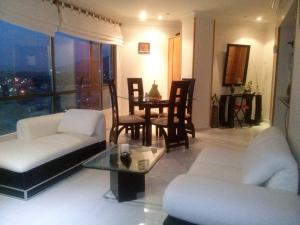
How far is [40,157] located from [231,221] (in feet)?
6.45

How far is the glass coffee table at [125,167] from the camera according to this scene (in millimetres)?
2420

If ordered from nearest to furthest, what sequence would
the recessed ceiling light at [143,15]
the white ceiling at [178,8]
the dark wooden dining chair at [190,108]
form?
the white ceiling at [178,8], the dark wooden dining chair at [190,108], the recessed ceiling light at [143,15]

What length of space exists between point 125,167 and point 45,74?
2679mm

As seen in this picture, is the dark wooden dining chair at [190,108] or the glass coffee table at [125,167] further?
the dark wooden dining chair at [190,108]

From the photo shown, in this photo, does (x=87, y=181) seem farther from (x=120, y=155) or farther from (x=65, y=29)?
(x=65, y=29)

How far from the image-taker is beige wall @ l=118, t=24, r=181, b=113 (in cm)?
614

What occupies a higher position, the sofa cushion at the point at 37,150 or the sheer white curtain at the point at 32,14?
the sheer white curtain at the point at 32,14

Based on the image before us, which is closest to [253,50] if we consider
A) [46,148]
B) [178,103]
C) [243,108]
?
[243,108]

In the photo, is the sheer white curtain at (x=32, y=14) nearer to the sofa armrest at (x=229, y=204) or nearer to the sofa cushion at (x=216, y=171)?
the sofa cushion at (x=216, y=171)

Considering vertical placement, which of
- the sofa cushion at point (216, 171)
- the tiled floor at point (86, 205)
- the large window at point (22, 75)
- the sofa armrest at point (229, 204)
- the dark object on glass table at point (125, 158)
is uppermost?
the large window at point (22, 75)

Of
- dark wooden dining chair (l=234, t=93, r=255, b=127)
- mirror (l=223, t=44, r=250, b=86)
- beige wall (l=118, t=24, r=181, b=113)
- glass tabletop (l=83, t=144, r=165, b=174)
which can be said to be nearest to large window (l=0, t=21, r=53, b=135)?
glass tabletop (l=83, t=144, r=165, b=174)

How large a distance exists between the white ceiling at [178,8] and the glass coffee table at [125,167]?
2.87m

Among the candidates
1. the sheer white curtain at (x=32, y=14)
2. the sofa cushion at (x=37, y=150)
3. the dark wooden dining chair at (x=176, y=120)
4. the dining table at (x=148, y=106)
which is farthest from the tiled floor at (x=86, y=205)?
the sheer white curtain at (x=32, y=14)

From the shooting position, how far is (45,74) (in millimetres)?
4355
